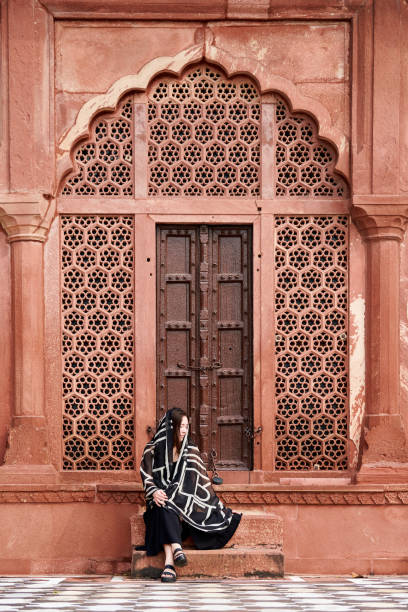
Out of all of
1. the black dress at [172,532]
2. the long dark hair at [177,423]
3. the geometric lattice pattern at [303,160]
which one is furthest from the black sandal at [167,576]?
the geometric lattice pattern at [303,160]

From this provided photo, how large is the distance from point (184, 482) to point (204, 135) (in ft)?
8.77

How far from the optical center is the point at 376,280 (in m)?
7.49

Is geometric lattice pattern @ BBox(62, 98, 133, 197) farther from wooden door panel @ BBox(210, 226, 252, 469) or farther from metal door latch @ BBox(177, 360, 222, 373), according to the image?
metal door latch @ BBox(177, 360, 222, 373)

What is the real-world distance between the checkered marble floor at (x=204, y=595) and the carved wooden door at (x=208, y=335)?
1.29 metres

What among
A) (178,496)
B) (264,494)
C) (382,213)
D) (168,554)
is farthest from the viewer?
(382,213)

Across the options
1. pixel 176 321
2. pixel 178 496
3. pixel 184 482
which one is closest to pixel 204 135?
pixel 176 321

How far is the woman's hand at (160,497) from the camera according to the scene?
21.6 feet

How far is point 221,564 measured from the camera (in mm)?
6586

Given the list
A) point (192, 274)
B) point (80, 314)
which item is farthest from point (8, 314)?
point (192, 274)

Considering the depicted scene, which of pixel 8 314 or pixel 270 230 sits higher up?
pixel 270 230

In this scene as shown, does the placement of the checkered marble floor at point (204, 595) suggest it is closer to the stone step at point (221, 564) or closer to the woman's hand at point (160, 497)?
the stone step at point (221, 564)

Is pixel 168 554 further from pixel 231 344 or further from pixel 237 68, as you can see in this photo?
pixel 237 68

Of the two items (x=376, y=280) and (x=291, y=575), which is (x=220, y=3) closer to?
(x=376, y=280)

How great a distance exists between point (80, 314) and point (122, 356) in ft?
1.49
